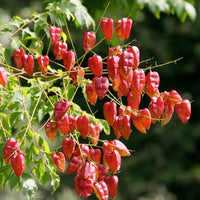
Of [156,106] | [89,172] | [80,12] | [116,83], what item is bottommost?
[89,172]

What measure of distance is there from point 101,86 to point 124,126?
193 millimetres

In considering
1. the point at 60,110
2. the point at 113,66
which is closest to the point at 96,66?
the point at 113,66

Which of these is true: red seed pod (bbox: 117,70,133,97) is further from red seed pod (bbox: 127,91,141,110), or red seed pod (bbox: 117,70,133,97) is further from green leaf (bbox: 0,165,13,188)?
green leaf (bbox: 0,165,13,188)

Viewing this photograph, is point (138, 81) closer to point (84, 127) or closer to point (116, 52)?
point (116, 52)

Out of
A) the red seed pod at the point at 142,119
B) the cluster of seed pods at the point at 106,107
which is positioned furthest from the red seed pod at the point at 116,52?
the red seed pod at the point at 142,119

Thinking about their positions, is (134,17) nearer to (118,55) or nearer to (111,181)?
(118,55)

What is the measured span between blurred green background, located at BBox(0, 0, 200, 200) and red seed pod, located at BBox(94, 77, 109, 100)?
699cm

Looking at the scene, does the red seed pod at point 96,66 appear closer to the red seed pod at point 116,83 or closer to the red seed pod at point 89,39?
the red seed pod at point 116,83

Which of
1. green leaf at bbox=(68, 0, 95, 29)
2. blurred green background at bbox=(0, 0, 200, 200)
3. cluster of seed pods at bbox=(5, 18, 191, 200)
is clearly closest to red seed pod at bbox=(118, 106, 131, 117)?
cluster of seed pods at bbox=(5, 18, 191, 200)

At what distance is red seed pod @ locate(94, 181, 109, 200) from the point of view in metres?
2.02

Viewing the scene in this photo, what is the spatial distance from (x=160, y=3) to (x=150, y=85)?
0.60 m

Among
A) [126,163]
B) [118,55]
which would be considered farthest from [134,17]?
[126,163]

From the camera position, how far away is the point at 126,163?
9.60 meters

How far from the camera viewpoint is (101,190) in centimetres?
204
